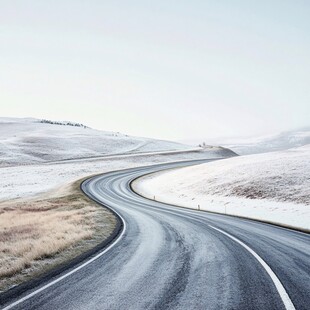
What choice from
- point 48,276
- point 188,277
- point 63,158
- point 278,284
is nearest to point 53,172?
point 63,158

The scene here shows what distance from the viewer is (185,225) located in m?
16.7

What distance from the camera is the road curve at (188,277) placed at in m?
6.12

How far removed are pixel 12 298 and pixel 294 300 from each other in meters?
5.92

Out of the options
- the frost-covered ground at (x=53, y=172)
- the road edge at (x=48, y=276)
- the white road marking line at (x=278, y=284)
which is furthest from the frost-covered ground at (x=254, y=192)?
the frost-covered ground at (x=53, y=172)

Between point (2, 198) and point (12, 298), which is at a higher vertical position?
point (12, 298)

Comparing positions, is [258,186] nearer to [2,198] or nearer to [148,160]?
[2,198]

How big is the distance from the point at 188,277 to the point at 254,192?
2365cm

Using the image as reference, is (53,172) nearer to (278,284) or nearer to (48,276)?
(48,276)

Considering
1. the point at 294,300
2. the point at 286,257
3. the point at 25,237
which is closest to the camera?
the point at 294,300

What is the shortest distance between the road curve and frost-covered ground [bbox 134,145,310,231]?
8857 millimetres

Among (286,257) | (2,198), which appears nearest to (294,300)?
(286,257)

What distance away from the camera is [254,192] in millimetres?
29484

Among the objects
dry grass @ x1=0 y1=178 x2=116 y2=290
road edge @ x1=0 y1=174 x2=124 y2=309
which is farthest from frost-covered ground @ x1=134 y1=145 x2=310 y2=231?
road edge @ x1=0 y1=174 x2=124 y2=309

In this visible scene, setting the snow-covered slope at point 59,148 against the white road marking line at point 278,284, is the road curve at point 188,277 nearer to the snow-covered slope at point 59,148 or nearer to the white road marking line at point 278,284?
the white road marking line at point 278,284
